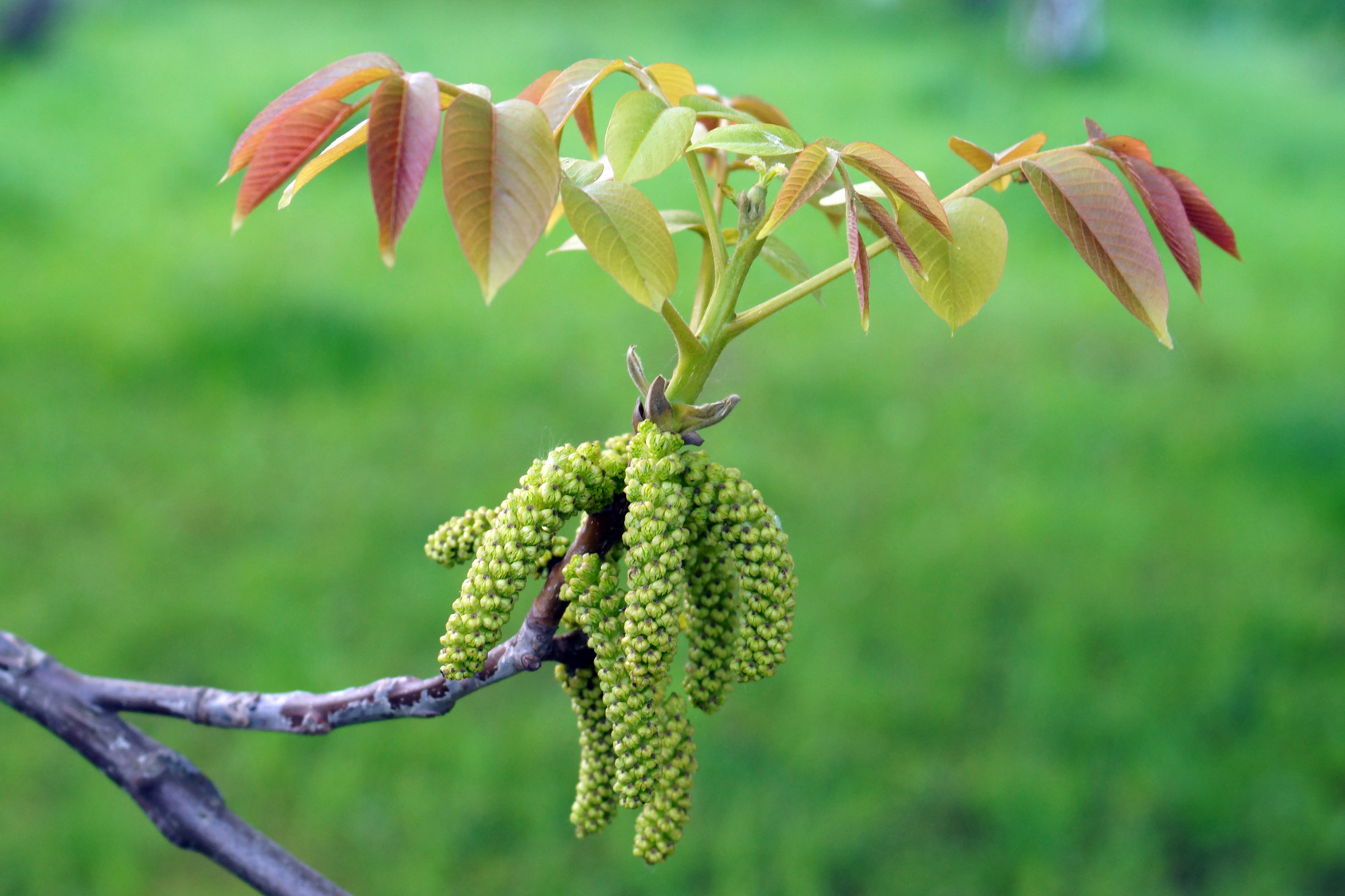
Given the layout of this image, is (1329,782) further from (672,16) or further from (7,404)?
(672,16)

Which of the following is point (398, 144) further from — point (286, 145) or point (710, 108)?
point (710, 108)

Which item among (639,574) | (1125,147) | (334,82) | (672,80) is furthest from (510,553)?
(1125,147)

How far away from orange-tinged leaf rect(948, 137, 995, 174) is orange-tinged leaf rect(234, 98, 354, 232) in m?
0.51

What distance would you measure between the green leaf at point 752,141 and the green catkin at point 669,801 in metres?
0.45

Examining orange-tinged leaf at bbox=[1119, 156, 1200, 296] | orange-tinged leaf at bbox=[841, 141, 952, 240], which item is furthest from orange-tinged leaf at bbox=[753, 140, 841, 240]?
orange-tinged leaf at bbox=[1119, 156, 1200, 296]

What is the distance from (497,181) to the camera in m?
0.65

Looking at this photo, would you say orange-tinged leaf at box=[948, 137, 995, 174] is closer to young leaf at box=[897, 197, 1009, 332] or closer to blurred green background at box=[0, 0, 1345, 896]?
young leaf at box=[897, 197, 1009, 332]

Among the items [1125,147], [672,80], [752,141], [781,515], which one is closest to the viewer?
[752,141]

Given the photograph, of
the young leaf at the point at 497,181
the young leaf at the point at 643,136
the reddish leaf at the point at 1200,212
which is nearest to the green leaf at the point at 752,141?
the young leaf at the point at 643,136

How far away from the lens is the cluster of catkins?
0.77m

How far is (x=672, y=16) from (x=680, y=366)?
27.7 feet

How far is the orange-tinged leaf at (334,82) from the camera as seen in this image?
0.72 metres

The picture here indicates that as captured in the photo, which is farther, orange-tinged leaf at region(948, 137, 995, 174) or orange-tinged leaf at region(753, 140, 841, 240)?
orange-tinged leaf at region(948, 137, 995, 174)

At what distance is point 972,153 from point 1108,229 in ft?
0.72
